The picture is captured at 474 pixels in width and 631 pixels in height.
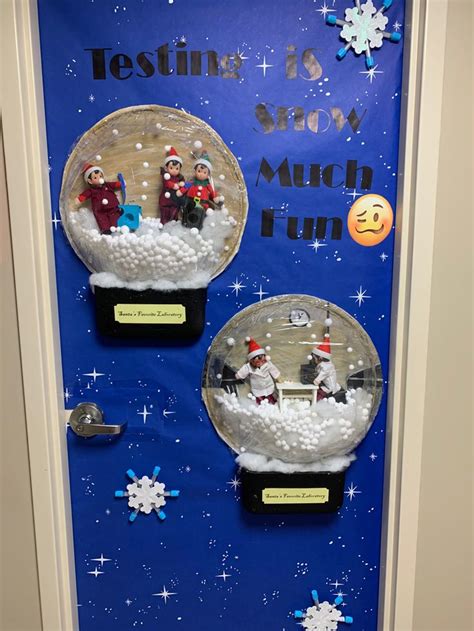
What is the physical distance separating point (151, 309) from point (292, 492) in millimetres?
482

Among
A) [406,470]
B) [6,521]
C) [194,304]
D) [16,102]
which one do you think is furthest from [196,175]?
[6,521]

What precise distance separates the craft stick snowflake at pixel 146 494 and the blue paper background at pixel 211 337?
2cm

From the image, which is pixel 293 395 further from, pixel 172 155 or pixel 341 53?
pixel 341 53

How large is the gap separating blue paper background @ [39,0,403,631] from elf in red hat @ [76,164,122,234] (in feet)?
0.23

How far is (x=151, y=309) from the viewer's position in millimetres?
854

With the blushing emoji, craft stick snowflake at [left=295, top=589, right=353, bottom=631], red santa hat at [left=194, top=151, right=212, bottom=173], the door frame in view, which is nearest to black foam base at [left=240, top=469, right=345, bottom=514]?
the door frame

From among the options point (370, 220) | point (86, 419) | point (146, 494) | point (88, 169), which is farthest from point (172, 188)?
point (146, 494)

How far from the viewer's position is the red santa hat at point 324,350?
34.9 inches

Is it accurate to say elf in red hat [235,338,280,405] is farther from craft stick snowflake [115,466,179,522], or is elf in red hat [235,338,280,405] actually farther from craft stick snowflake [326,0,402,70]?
craft stick snowflake [326,0,402,70]

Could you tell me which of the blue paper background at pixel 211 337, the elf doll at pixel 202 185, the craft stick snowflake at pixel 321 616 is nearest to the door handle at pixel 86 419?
the blue paper background at pixel 211 337

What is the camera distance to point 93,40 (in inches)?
31.9

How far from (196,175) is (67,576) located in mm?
898

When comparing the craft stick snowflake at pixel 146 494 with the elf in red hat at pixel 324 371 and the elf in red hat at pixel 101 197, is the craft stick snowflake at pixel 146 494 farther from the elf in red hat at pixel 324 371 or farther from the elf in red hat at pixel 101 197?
the elf in red hat at pixel 101 197

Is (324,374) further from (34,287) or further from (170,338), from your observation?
(34,287)
